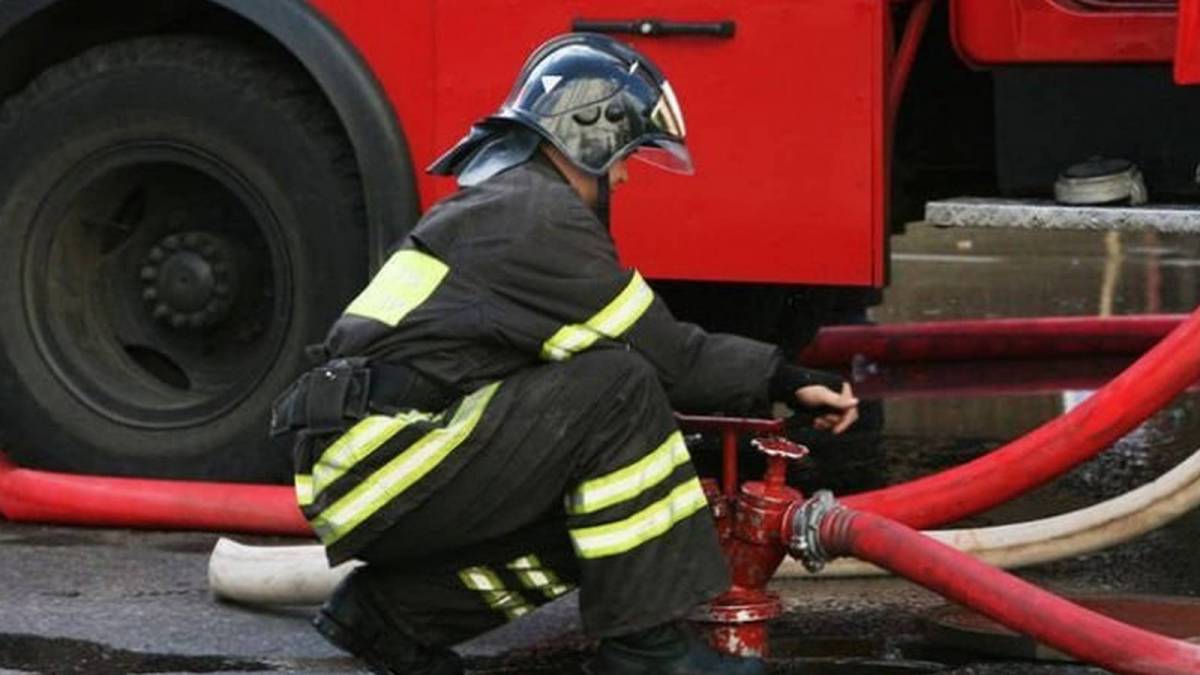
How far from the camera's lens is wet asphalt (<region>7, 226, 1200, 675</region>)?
5.05 meters

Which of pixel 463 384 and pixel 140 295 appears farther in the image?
pixel 140 295

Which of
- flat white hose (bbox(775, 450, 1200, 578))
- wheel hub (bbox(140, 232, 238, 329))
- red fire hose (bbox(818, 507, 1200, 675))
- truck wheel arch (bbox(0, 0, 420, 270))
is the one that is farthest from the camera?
wheel hub (bbox(140, 232, 238, 329))

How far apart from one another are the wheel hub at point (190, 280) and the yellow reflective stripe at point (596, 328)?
1858mm

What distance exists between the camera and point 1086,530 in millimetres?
5414

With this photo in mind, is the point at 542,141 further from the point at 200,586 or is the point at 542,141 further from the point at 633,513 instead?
the point at 200,586

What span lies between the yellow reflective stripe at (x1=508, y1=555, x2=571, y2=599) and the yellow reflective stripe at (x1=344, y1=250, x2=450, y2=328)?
419 mm

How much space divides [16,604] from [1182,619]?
2089mm

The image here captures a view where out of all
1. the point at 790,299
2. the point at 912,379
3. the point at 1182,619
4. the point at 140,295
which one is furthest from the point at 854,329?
the point at 1182,619

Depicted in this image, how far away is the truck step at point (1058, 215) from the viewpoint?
539 cm

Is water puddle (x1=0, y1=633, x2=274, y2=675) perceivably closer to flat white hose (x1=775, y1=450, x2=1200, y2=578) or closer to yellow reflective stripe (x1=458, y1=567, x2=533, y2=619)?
yellow reflective stripe (x1=458, y1=567, x2=533, y2=619)

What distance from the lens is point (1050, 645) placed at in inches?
177

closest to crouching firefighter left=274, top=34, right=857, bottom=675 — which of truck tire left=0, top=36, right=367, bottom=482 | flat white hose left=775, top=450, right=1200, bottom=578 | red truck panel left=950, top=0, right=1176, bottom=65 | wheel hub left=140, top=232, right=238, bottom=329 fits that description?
flat white hose left=775, top=450, right=1200, bottom=578

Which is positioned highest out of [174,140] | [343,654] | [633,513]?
[174,140]

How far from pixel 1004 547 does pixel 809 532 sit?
Result: 0.91 m
